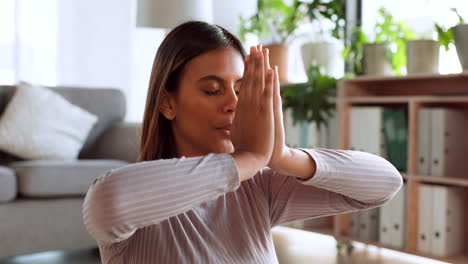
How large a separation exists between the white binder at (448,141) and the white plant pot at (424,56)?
0.25 metres

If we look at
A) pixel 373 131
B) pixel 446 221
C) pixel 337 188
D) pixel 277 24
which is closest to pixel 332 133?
pixel 373 131

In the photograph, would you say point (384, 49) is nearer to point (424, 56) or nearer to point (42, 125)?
point (424, 56)

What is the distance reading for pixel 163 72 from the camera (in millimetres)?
1142

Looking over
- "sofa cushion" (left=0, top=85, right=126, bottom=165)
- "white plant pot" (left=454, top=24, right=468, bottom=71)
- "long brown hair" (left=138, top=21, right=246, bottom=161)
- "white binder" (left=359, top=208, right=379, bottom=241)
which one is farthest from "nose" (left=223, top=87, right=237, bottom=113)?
"sofa cushion" (left=0, top=85, right=126, bottom=165)

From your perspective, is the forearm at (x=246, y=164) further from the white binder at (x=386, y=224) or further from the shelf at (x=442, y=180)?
the white binder at (x=386, y=224)

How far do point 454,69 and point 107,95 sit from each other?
1930 mm

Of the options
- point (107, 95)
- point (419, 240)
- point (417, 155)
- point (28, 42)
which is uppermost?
point (28, 42)

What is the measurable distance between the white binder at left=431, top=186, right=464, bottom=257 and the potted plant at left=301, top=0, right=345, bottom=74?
1.14 metres

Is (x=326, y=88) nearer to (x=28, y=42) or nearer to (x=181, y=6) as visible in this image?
(x=181, y=6)

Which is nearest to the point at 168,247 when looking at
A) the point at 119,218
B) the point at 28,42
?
the point at 119,218

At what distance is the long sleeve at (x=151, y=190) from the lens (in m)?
0.79

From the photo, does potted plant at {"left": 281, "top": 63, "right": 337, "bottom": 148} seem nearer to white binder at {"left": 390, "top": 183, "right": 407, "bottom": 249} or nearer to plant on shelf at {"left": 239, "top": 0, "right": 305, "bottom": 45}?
plant on shelf at {"left": 239, "top": 0, "right": 305, "bottom": 45}

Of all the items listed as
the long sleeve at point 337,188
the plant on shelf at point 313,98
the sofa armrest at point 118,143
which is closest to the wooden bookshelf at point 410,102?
the plant on shelf at point 313,98

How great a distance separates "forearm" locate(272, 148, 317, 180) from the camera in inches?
36.6
